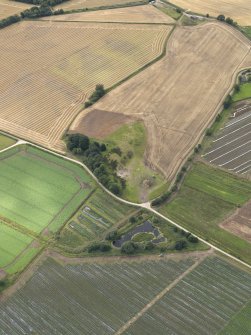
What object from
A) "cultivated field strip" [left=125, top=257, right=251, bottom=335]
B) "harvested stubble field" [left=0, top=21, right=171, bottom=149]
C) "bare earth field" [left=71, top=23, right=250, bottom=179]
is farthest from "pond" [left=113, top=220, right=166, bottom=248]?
"harvested stubble field" [left=0, top=21, right=171, bottom=149]

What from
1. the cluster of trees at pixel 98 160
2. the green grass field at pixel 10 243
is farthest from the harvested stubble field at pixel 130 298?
the cluster of trees at pixel 98 160

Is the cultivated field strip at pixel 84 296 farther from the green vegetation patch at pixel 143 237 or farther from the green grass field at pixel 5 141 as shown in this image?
the green grass field at pixel 5 141

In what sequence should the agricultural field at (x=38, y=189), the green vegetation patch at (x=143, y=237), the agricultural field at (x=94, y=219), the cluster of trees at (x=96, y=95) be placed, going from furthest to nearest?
the cluster of trees at (x=96, y=95) < the agricultural field at (x=38, y=189) < the agricultural field at (x=94, y=219) < the green vegetation patch at (x=143, y=237)

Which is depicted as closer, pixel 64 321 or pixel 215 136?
pixel 64 321

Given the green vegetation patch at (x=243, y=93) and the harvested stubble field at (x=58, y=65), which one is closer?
the harvested stubble field at (x=58, y=65)

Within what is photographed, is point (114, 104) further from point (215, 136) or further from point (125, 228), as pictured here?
point (125, 228)

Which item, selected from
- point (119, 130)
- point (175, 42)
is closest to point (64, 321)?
point (119, 130)

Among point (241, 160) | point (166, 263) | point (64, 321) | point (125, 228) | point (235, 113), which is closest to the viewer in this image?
point (64, 321)
